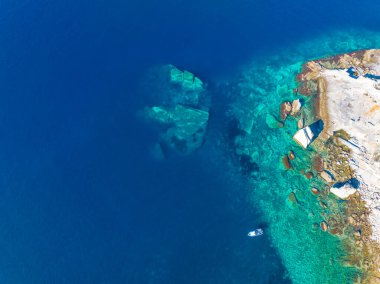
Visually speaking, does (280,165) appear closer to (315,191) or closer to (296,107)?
(315,191)

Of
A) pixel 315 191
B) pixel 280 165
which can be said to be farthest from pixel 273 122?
pixel 315 191

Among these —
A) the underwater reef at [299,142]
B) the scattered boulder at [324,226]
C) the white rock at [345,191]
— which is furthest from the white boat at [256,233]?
the white rock at [345,191]

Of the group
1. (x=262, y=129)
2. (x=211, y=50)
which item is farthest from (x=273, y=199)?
(x=211, y=50)

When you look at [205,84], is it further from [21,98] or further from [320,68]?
[21,98]

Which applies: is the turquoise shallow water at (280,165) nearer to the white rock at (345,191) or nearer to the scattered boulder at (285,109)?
the scattered boulder at (285,109)

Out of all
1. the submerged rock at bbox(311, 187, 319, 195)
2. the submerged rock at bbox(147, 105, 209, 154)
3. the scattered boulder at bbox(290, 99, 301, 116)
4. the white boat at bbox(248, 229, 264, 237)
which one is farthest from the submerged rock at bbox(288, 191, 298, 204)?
the submerged rock at bbox(147, 105, 209, 154)
